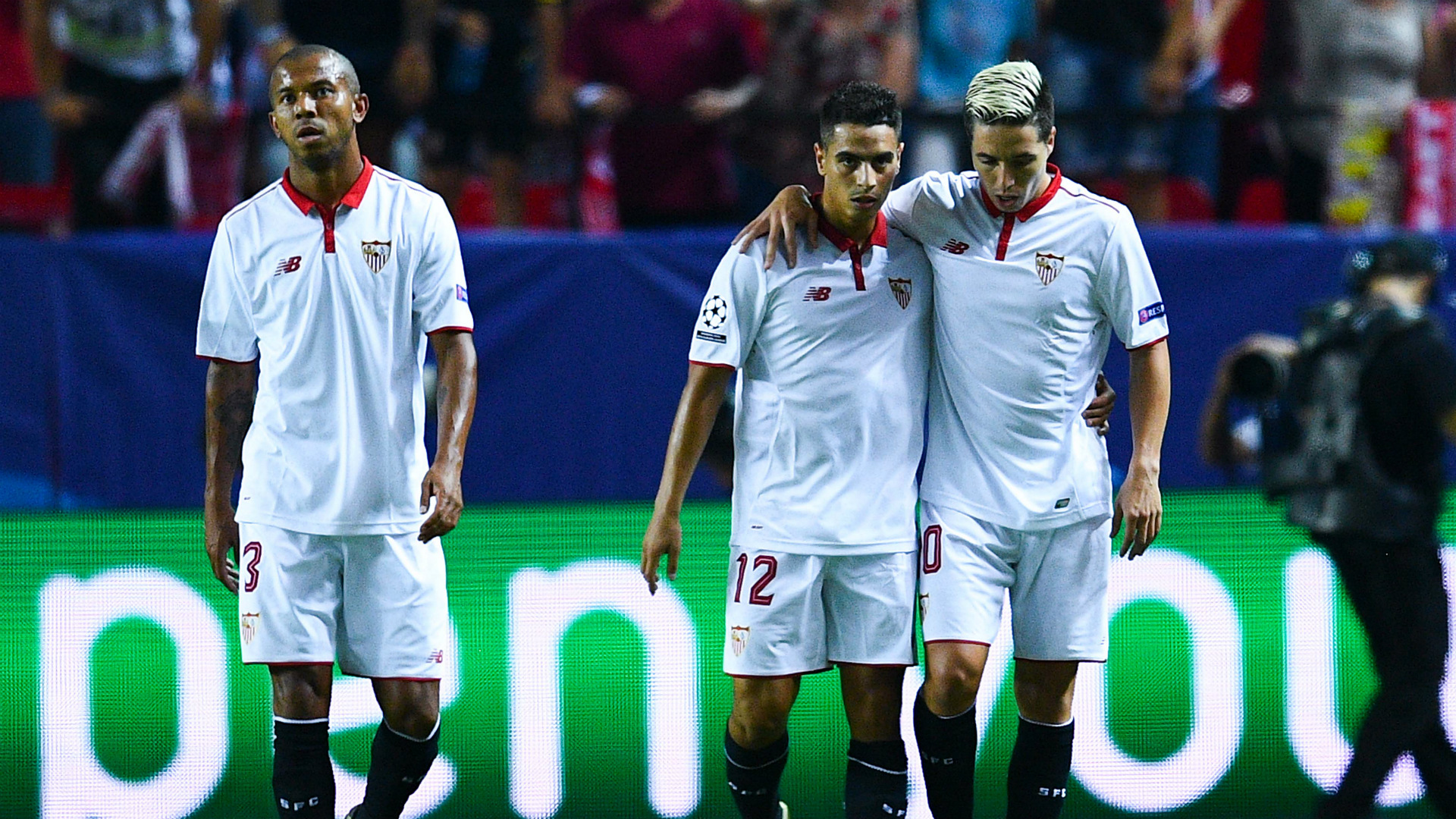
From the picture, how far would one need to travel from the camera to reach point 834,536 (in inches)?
214

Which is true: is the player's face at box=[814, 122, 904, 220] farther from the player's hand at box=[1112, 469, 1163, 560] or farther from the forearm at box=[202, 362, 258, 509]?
the forearm at box=[202, 362, 258, 509]

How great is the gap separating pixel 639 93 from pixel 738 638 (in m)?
3.82

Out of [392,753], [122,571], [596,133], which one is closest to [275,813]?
[122,571]

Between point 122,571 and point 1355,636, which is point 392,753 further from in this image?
point 1355,636

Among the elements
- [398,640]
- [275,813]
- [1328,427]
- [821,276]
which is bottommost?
[275,813]

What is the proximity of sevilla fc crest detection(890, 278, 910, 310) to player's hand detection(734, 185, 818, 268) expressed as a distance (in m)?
0.25

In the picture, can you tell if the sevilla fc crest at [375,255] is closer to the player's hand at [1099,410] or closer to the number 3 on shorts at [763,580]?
the number 3 on shorts at [763,580]

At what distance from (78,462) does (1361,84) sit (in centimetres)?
613

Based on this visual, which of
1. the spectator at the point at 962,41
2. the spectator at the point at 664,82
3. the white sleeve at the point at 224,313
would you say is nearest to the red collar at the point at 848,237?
the white sleeve at the point at 224,313

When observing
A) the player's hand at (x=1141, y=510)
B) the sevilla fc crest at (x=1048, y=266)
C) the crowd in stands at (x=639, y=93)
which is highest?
the crowd in stands at (x=639, y=93)

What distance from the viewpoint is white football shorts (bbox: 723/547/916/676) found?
547 centimetres

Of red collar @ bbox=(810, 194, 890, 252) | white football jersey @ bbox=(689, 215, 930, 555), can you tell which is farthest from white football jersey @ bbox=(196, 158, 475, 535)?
red collar @ bbox=(810, 194, 890, 252)

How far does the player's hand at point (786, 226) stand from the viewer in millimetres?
5426

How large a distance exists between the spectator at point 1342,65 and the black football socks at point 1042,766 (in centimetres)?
426
